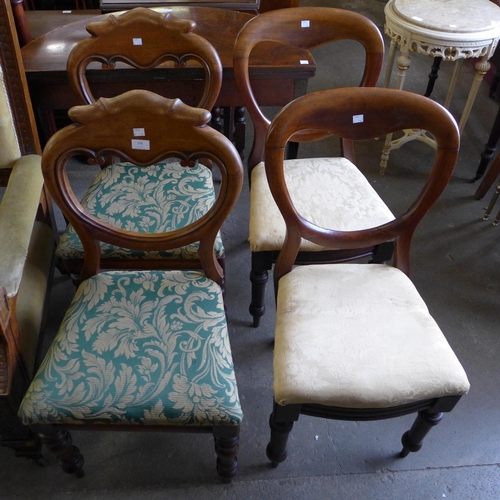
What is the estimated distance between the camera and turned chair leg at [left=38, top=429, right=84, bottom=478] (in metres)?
0.93

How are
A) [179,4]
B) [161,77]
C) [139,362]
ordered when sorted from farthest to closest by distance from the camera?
[179,4] → [161,77] → [139,362]

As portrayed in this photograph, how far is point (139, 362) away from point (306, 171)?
2.30 ft

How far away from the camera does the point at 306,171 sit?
1321mm

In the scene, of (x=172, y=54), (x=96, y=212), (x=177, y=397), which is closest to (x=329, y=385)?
(x=177, y=397)

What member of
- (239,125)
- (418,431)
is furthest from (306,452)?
(239,125)

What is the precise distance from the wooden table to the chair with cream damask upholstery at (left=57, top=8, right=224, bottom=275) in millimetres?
196

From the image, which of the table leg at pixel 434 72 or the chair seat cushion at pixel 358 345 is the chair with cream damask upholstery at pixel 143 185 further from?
the table leg at pixel 434 72

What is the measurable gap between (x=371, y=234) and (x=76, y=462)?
0.82 metres

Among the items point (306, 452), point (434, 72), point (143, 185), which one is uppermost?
point (143, 185)

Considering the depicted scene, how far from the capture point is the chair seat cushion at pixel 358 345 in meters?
0.88

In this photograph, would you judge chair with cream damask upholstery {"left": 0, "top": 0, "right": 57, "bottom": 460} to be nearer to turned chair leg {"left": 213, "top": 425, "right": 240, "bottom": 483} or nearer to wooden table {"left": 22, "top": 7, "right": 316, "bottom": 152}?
wooden table {"left": 22, "top": 7, "right": 316, "bottom": 152}

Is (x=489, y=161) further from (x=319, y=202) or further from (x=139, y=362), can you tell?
(x=139, y=362)

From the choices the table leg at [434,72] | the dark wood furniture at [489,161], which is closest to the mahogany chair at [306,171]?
the dark wood furniture at [489,161]

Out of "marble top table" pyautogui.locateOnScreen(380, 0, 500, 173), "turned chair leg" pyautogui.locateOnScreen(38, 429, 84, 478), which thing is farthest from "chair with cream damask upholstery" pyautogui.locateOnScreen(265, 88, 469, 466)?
"marble top table" pyautogui.locateOnScreen(380, 0, 500, 173)
